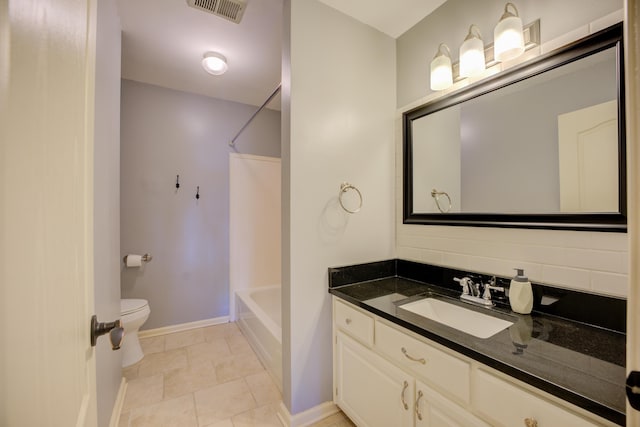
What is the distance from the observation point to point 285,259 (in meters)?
1.54

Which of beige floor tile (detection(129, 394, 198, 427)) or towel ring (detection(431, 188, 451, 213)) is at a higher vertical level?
towel ring (detection(431, 188, 451, 213))

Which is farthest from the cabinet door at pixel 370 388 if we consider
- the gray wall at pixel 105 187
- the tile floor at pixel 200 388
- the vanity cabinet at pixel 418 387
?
the gray wall at pixel 105 187

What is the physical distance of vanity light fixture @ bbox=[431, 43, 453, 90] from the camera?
1.49 meters

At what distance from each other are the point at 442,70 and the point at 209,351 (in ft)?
9.32

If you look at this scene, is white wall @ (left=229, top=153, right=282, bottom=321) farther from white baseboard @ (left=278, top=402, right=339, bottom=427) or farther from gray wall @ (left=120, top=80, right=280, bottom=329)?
white baseboard @ (left=278, top=402, right=339, bottom=427)

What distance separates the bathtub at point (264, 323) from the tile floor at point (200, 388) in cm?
10

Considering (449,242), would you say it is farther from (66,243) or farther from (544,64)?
(66,243)

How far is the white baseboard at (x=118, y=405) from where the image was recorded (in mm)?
1496

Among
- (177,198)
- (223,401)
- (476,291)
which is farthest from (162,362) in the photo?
(476,291)

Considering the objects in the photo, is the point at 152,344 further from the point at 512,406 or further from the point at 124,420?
the point at 512,406

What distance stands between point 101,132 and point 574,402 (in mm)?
2009

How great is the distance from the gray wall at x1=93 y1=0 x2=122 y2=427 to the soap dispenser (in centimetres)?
187

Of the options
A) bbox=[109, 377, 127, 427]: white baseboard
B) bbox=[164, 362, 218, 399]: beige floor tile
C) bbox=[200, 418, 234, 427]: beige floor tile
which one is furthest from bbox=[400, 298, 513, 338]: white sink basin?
bbox=[109, 377, 127, 427]: white baseboard

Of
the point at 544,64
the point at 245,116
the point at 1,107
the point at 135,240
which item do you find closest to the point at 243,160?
the point at 245,116
